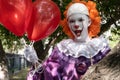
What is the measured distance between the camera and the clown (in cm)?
342

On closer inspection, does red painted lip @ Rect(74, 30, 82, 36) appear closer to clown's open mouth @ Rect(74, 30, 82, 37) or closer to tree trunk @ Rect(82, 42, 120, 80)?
clown's open mouth @ Rect(74, 30, 82, 37)

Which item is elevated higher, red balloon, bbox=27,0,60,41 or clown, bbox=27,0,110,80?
red balloon, bbox=27,0,60,41

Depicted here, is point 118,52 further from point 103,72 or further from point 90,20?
point 90,20

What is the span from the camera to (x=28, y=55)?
3.38m

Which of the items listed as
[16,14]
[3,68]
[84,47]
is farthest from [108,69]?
[3,68]

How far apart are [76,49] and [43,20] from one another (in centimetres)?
62

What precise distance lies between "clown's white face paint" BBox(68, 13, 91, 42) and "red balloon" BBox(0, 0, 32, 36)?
1.72 feet

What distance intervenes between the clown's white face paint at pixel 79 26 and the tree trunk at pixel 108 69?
5.39 ft

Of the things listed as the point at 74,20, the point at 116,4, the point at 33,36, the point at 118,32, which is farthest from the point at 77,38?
the point at 118,32

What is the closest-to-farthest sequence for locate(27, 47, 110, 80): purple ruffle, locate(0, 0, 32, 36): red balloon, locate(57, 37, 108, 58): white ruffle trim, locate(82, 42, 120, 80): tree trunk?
locate(82, 42, 120, 80): tree trunk, locate(27, 47, 110, 80): purple ruffle, locate(57, 37, 108, 58): white ruffle trim, locate(0, 0, 32, 36): red balloon

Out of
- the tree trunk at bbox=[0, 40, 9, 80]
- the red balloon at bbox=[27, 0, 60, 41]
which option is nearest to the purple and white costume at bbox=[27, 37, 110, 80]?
the red balloon at bbox=[27, 0, 60, 41]

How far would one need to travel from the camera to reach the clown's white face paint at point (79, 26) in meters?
3.53

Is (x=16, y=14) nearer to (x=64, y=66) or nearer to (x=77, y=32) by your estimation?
(x=77, y=32)

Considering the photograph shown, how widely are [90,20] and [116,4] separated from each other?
429 centimetres
